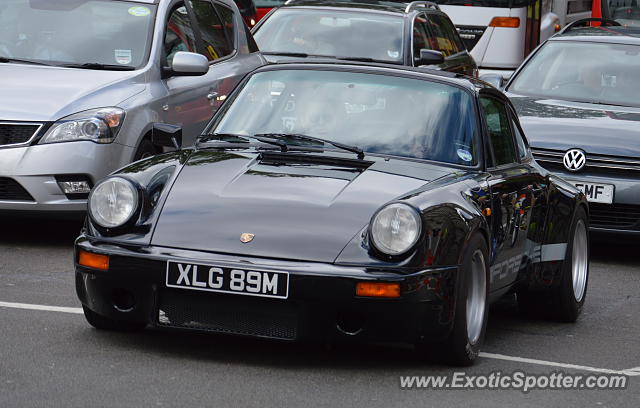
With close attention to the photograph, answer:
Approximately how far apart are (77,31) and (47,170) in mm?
1566

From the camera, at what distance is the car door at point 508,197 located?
6946 mm

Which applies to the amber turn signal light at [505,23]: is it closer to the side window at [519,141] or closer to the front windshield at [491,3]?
the front windshield at [491,3]

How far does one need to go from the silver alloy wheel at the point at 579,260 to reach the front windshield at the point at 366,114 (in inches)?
55.5

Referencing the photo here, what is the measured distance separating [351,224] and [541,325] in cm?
216

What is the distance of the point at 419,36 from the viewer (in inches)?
577

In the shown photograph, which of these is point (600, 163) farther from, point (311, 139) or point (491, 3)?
point (491, 3)

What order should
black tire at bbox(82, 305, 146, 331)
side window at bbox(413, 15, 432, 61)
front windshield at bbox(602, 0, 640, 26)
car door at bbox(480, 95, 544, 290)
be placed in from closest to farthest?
black tire at bbox(82, 305, 146, 331)
car door at bbox(480, 95, 544, 290)
side window at bbox(413, 15, 432, 61)
front windshield at bbox(602, 0, 640, 26)

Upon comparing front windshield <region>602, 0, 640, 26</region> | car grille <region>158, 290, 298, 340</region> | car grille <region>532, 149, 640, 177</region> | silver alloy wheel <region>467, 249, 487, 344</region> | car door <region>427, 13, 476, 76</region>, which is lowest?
front windshield <region>602, 0, 640, 26</region>

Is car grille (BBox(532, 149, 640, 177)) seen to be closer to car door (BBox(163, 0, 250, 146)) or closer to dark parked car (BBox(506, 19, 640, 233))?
dark parked car (BBox(506, 19, 640, 233))

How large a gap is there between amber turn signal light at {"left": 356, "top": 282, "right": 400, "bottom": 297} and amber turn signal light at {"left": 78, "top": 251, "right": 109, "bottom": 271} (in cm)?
112

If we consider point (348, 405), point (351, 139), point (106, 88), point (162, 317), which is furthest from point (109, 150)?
point (348, 405)

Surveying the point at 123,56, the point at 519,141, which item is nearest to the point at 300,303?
the point at 519,141

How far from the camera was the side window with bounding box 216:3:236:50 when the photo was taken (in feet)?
40.7

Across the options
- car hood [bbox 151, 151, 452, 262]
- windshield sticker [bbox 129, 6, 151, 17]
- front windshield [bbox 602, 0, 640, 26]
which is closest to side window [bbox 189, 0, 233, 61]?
windshield sticker [bbox 129, 6, 151, 17]
